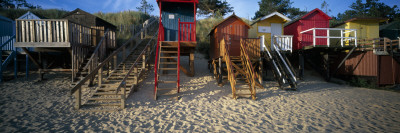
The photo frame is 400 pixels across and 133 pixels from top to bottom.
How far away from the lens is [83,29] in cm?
959

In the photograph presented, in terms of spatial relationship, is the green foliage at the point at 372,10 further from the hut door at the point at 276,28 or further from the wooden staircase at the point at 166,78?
the wooden staircase at the point at 166,78

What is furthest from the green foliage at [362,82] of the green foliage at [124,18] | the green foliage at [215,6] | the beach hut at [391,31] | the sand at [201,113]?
the green foliage at [124,18]

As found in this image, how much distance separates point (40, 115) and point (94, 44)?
619 cm

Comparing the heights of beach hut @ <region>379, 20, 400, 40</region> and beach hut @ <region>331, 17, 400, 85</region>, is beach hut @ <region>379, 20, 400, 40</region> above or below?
above

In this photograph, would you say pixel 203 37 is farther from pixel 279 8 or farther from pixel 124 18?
pixel 279 8

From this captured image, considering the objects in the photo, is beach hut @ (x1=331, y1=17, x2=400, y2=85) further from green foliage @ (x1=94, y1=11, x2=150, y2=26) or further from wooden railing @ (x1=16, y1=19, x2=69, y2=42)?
green foliage @ (x1=94, y1=11, x2=150, y2=26)

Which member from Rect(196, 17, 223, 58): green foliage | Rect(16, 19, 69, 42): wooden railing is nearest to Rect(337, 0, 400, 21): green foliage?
Rect(196, 17, 223, 58): green foliage

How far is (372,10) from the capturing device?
107 feet

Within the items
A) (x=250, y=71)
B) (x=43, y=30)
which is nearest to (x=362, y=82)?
(x=250, y=71)

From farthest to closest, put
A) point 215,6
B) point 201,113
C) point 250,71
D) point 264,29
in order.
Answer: point 215,6 → point 264,29 → point 250,71 → point 201,113

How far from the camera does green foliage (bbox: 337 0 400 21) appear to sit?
104 ft

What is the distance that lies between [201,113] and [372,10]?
4409 cm

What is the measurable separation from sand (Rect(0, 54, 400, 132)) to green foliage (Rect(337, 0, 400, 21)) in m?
36.6

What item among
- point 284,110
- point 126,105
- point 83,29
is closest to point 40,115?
point 126,105
